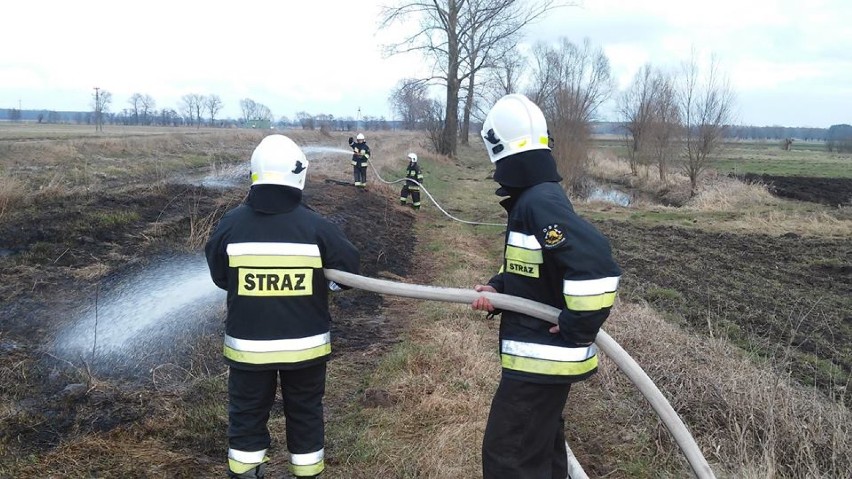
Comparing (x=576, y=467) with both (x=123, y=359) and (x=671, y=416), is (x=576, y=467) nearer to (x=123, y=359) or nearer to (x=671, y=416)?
(x=671, y=416)

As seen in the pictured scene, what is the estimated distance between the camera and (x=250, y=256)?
317 centimetres

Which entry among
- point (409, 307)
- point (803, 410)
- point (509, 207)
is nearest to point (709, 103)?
point (409, 307)

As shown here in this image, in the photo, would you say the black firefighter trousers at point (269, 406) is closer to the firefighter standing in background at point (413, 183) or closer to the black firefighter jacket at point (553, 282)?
the black firefighter jacket at point (553, 282)

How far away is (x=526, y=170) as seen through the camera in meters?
2.83

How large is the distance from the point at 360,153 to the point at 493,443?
14012 millimetres

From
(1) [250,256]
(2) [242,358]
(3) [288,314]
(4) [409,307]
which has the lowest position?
(4) [409,307]

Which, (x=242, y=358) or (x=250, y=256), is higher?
(x=250, y=256)

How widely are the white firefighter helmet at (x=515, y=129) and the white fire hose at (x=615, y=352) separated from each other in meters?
0.69

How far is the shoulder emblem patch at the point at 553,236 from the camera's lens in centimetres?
256

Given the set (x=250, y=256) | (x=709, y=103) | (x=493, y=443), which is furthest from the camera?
(x=709, y=103)

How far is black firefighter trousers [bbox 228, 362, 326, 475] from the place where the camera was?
127 inches

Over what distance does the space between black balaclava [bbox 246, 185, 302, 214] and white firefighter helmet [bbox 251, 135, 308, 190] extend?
28mm

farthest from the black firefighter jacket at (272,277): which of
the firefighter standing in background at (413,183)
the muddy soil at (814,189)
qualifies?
the muddy soil at (814,189)

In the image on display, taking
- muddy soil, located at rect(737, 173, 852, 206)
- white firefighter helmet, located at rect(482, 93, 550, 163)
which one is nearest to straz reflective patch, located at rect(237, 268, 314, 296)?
white firefighter helmet, located at rect(482, 93, 550, 163)
